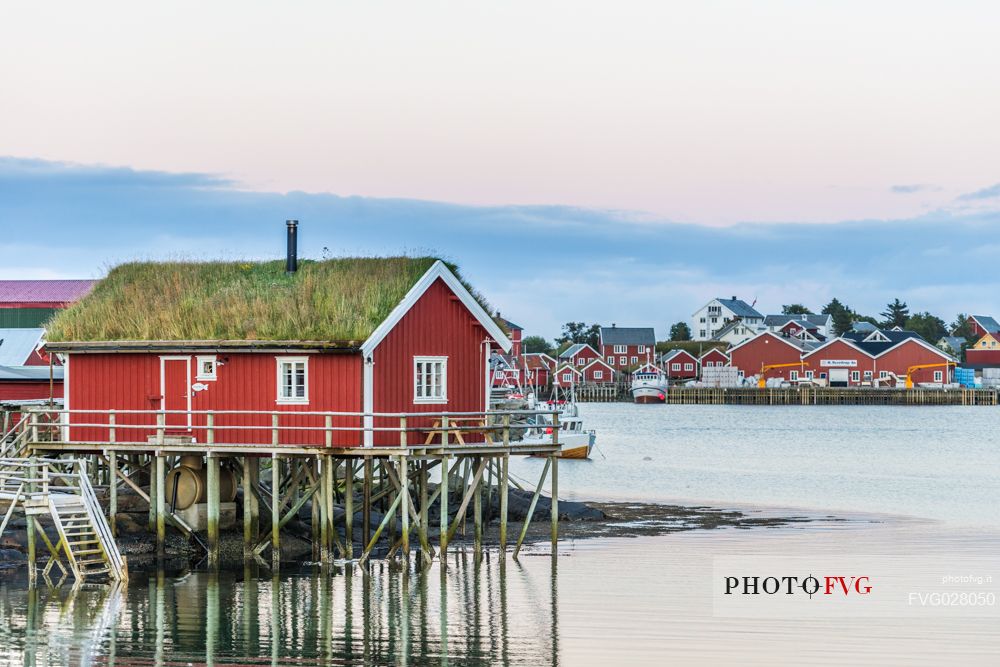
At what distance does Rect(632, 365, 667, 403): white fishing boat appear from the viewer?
178 metres

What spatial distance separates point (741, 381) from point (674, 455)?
95.3 metres

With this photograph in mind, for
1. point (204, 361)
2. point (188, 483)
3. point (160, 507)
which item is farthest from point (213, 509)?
point (204, 361)

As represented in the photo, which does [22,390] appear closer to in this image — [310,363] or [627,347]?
[310,363]

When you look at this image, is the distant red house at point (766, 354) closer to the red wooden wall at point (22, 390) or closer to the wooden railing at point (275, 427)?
the red wooden wall at point (22, 390)

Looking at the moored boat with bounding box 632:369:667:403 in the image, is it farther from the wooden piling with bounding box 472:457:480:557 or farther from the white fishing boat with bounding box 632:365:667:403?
the wooden piling with bounding box 472:457:480:557

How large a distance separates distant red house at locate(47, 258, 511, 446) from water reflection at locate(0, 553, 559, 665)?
3.08 metres

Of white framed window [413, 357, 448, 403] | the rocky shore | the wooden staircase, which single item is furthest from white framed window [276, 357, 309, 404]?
the wooden staircase

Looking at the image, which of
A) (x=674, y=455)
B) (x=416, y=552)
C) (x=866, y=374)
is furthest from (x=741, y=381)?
(x=416, y=552)

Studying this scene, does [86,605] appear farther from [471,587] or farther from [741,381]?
[741,381]

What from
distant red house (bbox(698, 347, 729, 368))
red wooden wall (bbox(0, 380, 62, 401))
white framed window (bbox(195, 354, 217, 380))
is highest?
distant red house (bbox(698, 347, 729, 368))

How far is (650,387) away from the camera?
178000mm

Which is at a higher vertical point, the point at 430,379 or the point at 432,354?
the point at 432,354

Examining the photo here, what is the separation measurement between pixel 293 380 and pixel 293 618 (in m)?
6.28

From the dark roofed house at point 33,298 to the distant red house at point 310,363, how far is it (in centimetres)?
3694
